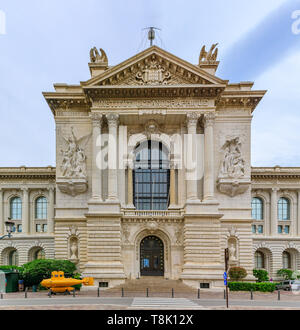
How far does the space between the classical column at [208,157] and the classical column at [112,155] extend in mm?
9308

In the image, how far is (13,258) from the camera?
2475 inches

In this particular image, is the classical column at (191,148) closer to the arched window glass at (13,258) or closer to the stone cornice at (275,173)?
the stone cornice at (275,173)

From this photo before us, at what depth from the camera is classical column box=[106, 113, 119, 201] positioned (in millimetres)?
42156

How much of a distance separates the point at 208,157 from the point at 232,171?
11.7ft

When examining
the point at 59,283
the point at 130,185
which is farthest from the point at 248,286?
the point at 59,283

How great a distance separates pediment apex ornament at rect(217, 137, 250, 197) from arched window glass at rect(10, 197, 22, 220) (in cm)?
3306

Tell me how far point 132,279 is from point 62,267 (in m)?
7.14

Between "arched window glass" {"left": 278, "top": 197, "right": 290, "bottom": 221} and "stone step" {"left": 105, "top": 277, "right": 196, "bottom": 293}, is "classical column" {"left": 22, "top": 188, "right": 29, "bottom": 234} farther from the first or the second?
"arched window glass" {"left": 278, "top": 197, "right": 290, "bottom": 221}

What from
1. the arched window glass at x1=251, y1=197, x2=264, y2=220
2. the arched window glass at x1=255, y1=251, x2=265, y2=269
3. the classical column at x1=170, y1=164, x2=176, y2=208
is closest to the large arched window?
the classical column at x1=170, y1=164, x2=176, y2=208

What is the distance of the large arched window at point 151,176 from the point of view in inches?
1778

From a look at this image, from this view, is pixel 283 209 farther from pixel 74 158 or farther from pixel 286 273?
pixel 74 158
